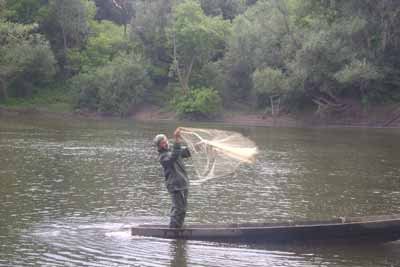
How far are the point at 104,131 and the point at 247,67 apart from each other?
91.7 feet

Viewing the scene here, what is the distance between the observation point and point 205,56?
280ft

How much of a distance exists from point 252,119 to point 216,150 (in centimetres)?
5816

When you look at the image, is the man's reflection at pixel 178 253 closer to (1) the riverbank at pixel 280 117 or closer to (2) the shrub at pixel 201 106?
(1) the riverbank at pixel 280 117

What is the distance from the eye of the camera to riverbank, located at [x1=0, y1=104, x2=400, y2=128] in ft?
232

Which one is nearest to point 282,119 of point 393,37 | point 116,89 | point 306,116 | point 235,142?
point 306,116

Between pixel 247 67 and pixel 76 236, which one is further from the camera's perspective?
pixel 247 67

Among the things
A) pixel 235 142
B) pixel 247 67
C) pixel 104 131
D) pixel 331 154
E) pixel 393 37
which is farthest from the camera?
pixel 247 67

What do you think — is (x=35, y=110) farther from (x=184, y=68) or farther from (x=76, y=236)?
(x=76, y=236)

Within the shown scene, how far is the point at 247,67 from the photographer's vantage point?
82.1 meters

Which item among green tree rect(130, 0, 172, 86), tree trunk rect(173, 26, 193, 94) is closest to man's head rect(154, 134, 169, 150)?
tree trunk rect(173, 26, 193, 94)

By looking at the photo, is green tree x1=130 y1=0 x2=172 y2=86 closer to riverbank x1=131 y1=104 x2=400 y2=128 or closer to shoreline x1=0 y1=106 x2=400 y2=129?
shoreline x1=0 y1=106 x2=400 y2=129

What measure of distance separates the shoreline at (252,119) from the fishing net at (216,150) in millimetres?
50468

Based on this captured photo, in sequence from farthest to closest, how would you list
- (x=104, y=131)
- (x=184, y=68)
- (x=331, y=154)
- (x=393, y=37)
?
(x=184, y=68), (x=393, y=37), (x=104, y=131), (x=331, y=154)

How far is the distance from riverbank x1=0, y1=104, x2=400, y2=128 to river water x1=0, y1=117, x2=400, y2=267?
862 inches
